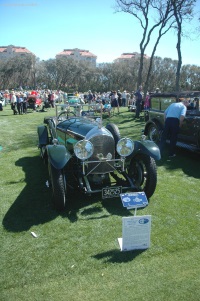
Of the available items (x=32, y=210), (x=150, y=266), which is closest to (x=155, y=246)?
(x=150, y=266)

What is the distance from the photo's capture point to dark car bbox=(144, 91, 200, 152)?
287 inches

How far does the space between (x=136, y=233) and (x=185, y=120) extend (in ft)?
17.1

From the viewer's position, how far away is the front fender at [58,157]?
4113 mm

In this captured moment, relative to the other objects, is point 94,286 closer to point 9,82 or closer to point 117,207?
point 117,207

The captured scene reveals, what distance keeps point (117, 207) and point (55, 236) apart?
1.22 meters

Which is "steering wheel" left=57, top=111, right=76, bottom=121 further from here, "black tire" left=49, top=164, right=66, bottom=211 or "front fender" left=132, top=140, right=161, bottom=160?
"black tire" left=49, top=164, right=66, bottom=211

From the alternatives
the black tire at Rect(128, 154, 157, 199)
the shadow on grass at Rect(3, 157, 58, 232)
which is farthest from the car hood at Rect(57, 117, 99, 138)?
the shadow on grass at Rect(3, 157, 58, 232)

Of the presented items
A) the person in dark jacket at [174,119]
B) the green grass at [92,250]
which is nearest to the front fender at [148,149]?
the green grass at [92,250]

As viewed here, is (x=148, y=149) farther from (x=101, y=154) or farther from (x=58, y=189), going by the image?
(x=58, y=189)

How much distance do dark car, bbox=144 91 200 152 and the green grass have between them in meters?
2.30

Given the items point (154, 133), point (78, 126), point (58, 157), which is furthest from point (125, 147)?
point (154, 133)

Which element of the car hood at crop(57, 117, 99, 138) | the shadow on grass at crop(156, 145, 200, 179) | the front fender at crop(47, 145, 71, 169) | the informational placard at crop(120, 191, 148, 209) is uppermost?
the car hood at crop(57, 117, 99, 138)

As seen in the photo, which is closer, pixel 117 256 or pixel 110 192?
pixel 117 256

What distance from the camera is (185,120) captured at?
25.0ft
